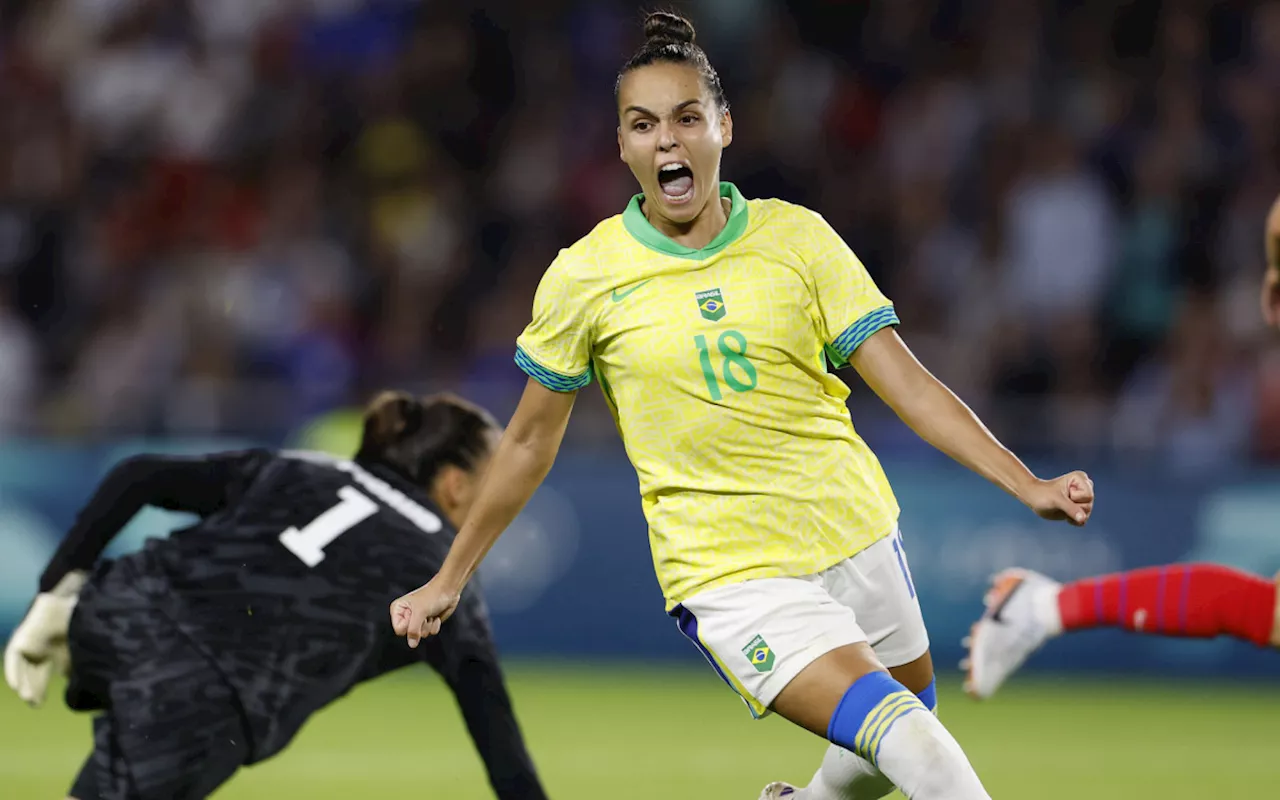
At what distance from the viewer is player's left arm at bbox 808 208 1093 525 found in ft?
13.2

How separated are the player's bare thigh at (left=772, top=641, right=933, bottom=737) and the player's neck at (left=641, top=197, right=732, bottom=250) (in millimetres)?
1021

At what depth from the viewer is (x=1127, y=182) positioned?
1131cm

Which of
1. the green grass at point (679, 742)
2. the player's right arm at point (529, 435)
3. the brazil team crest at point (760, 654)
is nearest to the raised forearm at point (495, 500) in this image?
the player's right arm at point (529, 435)

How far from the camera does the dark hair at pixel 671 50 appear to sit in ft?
14.1

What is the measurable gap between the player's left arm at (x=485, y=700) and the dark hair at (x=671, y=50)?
4.99 feet

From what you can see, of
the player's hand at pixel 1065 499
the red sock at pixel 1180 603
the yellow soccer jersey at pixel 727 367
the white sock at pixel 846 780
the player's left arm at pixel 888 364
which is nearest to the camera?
the player's hand at pixel 1065 499

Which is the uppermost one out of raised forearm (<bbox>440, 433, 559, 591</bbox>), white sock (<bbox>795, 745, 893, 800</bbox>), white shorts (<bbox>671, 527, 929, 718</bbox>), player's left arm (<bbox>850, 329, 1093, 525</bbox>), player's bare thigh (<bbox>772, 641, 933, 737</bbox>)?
player's left arm (<bbox>850, 329, 1093, 525</bbox>)

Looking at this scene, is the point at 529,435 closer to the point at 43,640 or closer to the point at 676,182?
the point at 676,182

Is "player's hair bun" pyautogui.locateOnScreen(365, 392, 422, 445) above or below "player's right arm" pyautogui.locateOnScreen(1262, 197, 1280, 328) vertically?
below

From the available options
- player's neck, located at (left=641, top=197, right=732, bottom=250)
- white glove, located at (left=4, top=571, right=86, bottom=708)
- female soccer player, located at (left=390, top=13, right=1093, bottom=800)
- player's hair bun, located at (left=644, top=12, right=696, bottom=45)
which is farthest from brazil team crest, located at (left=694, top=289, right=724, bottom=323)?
white glove, located at (left=4, top=571, right=86, bottom=708)

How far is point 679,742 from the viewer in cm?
809

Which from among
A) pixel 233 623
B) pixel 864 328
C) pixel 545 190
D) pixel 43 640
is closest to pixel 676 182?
pixel 864 328

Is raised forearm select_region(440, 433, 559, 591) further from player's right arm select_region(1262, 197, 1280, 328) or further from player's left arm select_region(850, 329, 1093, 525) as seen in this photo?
player's right arm select_region(1262, 197, 1280, 328)

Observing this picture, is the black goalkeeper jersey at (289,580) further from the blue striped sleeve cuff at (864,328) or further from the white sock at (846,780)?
the blue striped sleeve cuff at (864,328)
